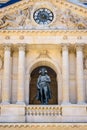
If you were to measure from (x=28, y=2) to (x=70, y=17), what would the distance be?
7.90 ft

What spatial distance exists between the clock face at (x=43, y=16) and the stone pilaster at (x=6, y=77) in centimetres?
225

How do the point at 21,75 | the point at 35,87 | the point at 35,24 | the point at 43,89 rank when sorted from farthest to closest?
the point at 35,87, the point at 35,24, the point at 21,75, the point at 43,89

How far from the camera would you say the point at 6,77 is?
22250mm

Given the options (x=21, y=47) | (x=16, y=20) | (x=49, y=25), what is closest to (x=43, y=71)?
(x=21, y=47)

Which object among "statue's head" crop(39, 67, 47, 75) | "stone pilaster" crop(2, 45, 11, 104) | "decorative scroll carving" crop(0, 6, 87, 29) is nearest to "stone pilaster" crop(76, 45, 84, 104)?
"decorative scroll carving" crop(0, 6, 87, 29)

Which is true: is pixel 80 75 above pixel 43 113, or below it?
above

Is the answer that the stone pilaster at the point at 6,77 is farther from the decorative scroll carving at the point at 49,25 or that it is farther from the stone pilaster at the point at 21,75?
the decorative scroll carving at the point at 49,25

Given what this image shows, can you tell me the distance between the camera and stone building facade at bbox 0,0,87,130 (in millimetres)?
21578

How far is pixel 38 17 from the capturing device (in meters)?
23.3

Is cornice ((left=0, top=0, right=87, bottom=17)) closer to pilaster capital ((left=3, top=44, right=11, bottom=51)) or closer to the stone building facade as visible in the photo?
the stone building facade

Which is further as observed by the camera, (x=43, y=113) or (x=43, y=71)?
(x=43, y=71)

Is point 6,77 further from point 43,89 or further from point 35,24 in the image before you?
point 35,24

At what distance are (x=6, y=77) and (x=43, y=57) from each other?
2393 mm

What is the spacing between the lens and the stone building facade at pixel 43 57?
70.8ft
